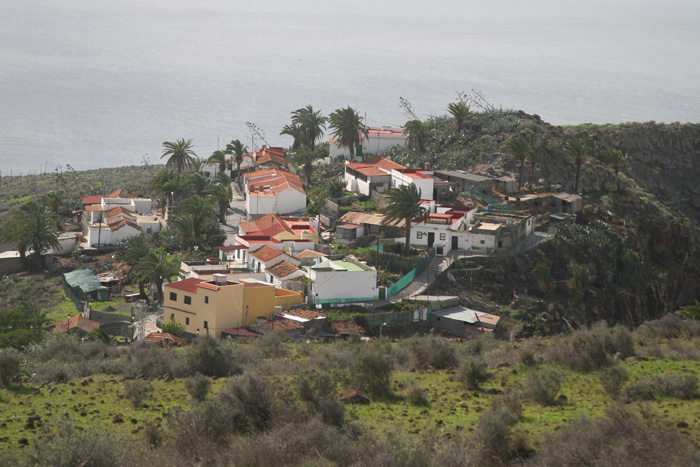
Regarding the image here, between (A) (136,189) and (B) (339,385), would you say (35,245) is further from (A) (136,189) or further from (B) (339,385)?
(B) (339,385)

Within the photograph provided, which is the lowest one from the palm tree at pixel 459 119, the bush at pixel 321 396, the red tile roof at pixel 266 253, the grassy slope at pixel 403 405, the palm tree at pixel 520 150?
the grassy slope at pixel 403 405

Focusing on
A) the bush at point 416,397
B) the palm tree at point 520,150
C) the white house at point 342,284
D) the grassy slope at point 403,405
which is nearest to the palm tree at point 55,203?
the white house at point 342,284

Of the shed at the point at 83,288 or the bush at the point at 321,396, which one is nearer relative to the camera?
the bush at the point at 321,396

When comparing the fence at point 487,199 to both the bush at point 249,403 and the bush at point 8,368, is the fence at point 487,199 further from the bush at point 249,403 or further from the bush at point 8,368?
the bush at point 249,403

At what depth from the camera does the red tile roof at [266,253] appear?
45.4 meters

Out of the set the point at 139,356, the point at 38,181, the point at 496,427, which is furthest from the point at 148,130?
the point at 496,427

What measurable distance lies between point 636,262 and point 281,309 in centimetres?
2398

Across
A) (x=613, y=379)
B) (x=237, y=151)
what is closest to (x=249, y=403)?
(x=613, y=379)

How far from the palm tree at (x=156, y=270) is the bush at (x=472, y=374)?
79.8 feet

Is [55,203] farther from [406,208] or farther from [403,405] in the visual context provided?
[403,405]

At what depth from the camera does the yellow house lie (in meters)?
38.2

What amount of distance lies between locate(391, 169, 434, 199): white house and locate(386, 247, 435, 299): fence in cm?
848

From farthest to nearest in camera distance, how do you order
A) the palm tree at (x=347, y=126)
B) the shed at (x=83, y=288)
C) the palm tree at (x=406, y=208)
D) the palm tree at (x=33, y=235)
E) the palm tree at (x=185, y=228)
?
1. the palm tree at (x=347, y=126)
2. the palm tree at (x=185, y=228)
3. the palm tree at (x=33, y=235)
4. the palm tree at (x=406, y=208)
5. the shed at (x=83, y=288)

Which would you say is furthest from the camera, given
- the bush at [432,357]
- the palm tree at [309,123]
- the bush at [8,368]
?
the palm tree at [309,123]
